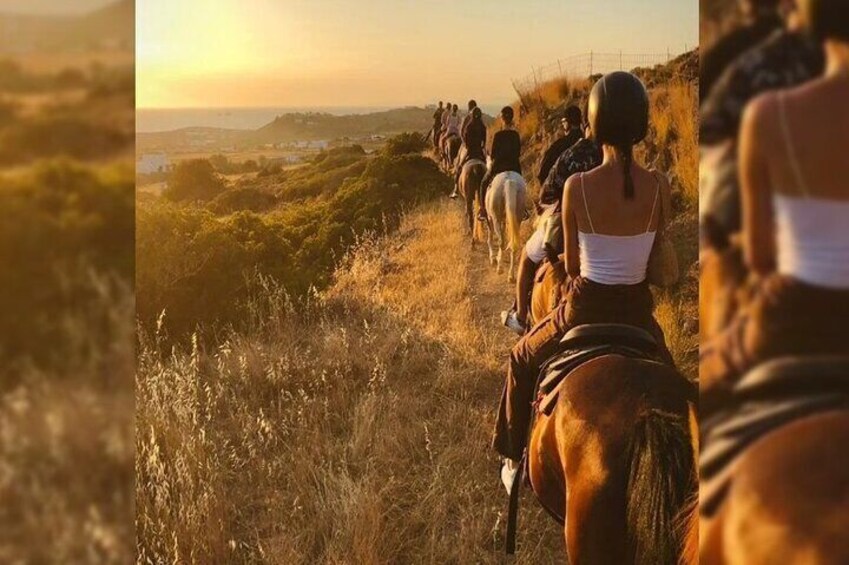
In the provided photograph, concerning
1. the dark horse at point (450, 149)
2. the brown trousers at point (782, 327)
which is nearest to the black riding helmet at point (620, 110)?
the brown trousers at point (782, 327)

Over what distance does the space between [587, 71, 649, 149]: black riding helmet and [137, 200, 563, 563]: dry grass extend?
1.30 meters

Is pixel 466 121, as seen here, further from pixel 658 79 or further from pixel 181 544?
pixel 181 544

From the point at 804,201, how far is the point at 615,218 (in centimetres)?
72

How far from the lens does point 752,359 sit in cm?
120

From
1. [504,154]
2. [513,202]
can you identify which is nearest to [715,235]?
[504,154]

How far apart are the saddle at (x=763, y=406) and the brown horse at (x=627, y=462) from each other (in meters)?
0.15

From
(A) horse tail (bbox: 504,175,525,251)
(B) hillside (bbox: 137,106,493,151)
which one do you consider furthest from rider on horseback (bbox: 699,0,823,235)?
(A) horse tail (bbox: 504,175,525,251)

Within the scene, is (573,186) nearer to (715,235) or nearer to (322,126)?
(715,235)

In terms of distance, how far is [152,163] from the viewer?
230cm

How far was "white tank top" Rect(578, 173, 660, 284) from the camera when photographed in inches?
71.0

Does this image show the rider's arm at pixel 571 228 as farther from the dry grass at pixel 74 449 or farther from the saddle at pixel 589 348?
the dry grass at pixel 74 449

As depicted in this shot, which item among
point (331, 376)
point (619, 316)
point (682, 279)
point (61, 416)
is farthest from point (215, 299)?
point (682, 279)

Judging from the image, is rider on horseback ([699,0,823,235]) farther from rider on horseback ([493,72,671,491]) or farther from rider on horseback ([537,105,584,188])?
rider on horseback ([537,105,584,188])

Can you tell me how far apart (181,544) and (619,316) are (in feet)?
5.13
